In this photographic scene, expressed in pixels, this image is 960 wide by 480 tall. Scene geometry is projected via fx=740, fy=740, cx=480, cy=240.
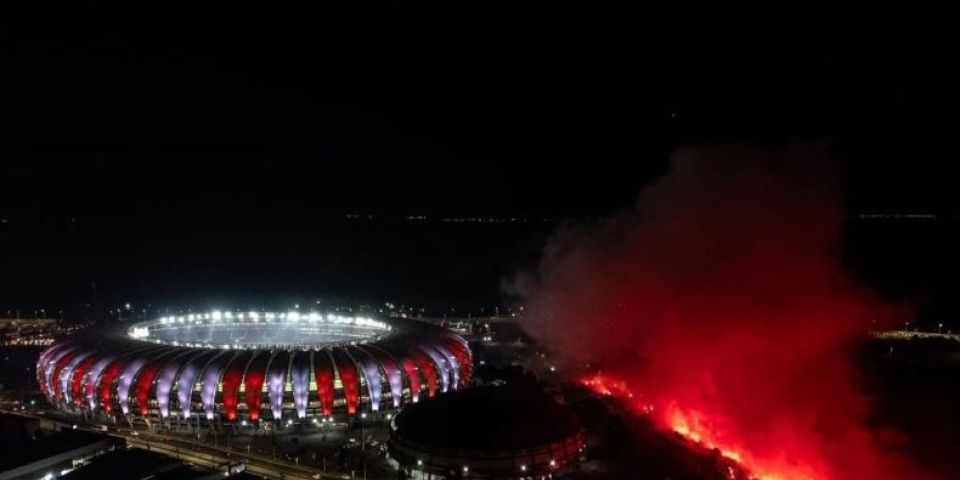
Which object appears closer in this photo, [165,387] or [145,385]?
[165,387]

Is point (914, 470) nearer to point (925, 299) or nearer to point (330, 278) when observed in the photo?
point (925, 299)

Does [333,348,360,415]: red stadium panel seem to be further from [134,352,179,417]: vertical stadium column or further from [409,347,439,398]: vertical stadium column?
[134,352,179,417]: vertical stadium column

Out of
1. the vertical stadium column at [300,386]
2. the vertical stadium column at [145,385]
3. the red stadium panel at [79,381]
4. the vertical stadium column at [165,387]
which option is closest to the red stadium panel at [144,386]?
the vertical stadium column at [145,385]

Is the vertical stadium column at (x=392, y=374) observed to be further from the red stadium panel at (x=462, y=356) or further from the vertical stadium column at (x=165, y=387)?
the vertical stadium column at (x=165, y=387)

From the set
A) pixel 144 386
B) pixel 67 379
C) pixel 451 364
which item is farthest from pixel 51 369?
pixel 451 364

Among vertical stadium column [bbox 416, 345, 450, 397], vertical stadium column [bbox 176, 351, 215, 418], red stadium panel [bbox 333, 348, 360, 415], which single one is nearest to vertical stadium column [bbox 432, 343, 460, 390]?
vertical stadium column [bbox 416, 345, 450, 397]

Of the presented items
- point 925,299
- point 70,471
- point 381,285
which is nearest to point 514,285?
point 381,285

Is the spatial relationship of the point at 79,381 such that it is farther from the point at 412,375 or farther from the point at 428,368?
the point at 428,368
